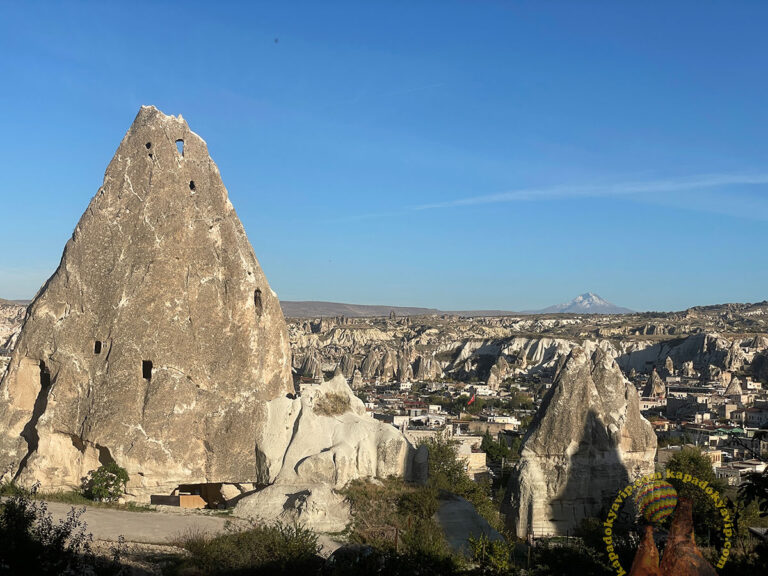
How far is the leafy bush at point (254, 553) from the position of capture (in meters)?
11.4

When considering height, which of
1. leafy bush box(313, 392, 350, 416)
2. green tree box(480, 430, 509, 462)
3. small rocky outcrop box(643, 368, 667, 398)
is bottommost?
green tree box(480, 430, 509, 462)

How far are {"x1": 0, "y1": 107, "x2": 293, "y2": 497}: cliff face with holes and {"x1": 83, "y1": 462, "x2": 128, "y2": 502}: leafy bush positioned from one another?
21 centimetres

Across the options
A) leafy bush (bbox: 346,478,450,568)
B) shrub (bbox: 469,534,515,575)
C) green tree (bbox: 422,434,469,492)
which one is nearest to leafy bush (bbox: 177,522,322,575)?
leafy bush (bbox: 346,478,450,568)

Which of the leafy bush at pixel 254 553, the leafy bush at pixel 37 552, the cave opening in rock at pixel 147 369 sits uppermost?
the cave opening in rock at pixel 147 369

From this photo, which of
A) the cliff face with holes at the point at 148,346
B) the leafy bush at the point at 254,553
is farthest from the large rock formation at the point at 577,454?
the leafy bush at the point at 254,553

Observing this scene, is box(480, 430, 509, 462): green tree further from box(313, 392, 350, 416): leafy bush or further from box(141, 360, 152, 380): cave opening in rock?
box(141, 360, 152, 380): cave opening in rock

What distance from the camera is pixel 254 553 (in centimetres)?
1187

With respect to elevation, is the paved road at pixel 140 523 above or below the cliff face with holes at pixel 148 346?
below

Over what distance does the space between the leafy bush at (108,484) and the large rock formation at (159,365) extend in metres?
0.19

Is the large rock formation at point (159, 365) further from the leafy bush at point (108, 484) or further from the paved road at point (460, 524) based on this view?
the paved road at point (460, 524)

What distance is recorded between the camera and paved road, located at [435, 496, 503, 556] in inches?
571

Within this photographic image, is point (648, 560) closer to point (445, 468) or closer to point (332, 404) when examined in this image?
point (332, 404)

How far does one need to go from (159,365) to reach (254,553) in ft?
18.9

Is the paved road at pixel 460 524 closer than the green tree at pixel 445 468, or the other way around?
the paved road at pixel 460 524
